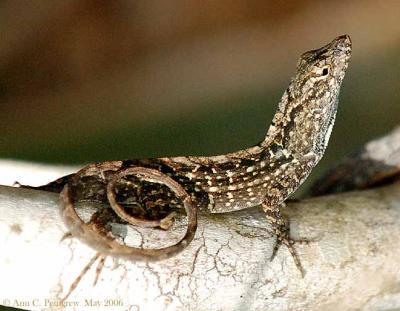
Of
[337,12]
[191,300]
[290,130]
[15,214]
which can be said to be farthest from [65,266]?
[337,12]

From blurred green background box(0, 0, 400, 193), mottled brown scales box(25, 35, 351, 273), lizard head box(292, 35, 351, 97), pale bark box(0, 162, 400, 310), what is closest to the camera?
pale bark box(0, 162, 400, 310)

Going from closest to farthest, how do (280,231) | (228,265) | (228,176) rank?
(228,265)
(280,231)
(228,176)

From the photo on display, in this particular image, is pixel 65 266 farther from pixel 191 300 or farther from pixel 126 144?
pixel 126 144

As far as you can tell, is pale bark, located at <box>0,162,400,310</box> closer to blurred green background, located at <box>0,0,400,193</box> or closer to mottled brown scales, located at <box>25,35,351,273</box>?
mottled brown scales, located at <box>25,35,351,273</box>

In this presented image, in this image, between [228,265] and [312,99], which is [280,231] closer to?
[228,265]

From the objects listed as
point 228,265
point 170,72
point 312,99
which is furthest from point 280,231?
point 170,72

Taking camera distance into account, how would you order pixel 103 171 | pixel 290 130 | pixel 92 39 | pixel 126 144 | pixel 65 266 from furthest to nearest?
pixel 92 39 → pixel 126 144 → pixel 290 130 → pixel 103 171 → pixel 65 266

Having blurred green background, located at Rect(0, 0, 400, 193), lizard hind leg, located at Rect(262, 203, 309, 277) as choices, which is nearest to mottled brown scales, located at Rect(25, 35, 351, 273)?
lizard hind leg, located at Rect(262, 203, 309, 277)
